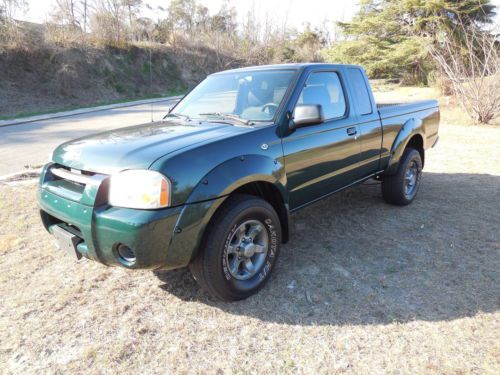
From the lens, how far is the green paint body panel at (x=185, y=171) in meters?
2.42

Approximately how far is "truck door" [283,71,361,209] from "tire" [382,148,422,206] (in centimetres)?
92

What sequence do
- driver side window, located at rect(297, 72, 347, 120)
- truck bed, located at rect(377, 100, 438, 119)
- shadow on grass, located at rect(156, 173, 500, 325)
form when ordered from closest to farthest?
shadow on grass, located at rect(156, 173, 500, 325), driver side window, located at rect(297, 72, 347, 120), truck bed, located at rect(377, 100, 438, 119)

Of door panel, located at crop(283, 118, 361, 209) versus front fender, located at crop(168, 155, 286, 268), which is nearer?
front fender, located at crop(168, 155, 286, 268)

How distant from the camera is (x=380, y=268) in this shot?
11.4 feet

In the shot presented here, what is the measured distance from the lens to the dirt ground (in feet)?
7.88

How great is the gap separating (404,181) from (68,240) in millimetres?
3984

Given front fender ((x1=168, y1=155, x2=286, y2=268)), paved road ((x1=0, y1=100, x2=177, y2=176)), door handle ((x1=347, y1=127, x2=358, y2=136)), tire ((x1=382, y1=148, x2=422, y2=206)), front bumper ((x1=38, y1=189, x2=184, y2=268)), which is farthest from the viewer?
paved road ((x1=0, y1=100, x2=177, y2=176))

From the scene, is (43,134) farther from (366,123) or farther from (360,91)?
(366,123)

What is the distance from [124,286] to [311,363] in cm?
169

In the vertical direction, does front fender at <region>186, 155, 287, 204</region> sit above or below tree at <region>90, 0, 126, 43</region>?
below

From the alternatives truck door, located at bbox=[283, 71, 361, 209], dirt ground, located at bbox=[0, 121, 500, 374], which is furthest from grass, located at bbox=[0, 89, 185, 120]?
truck door, located at bbox=[283, 71, 361, 209]

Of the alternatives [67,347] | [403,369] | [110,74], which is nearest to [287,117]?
[403,369]

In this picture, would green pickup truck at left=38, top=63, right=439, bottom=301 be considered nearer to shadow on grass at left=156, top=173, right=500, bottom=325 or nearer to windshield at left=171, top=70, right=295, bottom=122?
windshield at left=171, top=70, right=295, bottom=122

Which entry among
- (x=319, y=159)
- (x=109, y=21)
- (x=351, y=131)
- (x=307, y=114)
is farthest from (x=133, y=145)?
(x=109, y=21)
